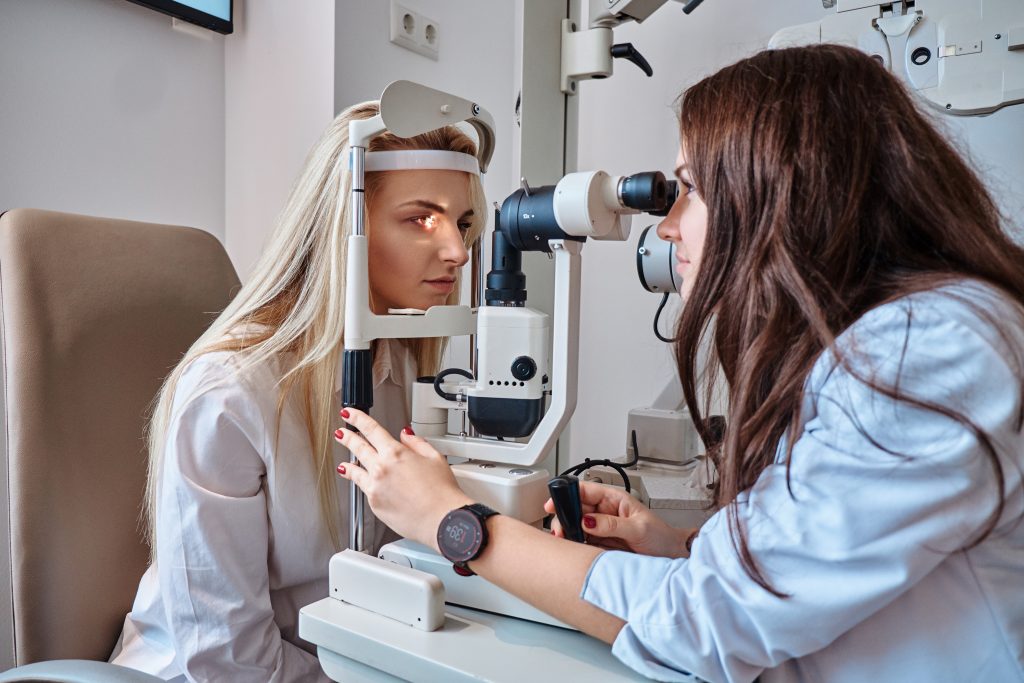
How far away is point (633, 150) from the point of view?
2.06 m

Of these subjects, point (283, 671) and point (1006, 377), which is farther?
point (283, 671)

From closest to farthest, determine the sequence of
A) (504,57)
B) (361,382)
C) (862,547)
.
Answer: (862,547)
(361,382)
(504,57)

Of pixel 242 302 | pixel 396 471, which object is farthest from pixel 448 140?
pixel 396 471

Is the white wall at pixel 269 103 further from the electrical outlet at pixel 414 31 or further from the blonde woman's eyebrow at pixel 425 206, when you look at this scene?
the blonde woman's eyebrow at pixel 425 206

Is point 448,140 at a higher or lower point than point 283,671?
higher

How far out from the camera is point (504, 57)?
2119mm

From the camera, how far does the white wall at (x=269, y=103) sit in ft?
5.36

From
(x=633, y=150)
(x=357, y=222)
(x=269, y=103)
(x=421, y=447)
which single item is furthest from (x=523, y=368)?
(x=633, y=150)

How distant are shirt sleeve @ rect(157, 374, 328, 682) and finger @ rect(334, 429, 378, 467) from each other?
0.51ft

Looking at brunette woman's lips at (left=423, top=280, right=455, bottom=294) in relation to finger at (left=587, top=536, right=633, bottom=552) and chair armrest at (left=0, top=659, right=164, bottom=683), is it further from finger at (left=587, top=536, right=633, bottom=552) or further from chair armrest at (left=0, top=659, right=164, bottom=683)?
chair armrest at (left=0, top=659, right=164, bottom=683)

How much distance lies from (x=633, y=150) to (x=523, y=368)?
1.42m

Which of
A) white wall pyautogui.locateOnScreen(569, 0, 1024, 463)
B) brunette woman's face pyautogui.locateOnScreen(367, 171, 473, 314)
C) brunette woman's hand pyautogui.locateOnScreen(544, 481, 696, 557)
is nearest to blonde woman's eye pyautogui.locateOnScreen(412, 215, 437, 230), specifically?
brunette woman's face pyautogui.locateOnScreen(367, 171, 473, 314)

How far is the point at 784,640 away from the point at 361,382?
1.73 ft

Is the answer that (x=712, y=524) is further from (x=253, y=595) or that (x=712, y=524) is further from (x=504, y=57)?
(x=504, y=57)
